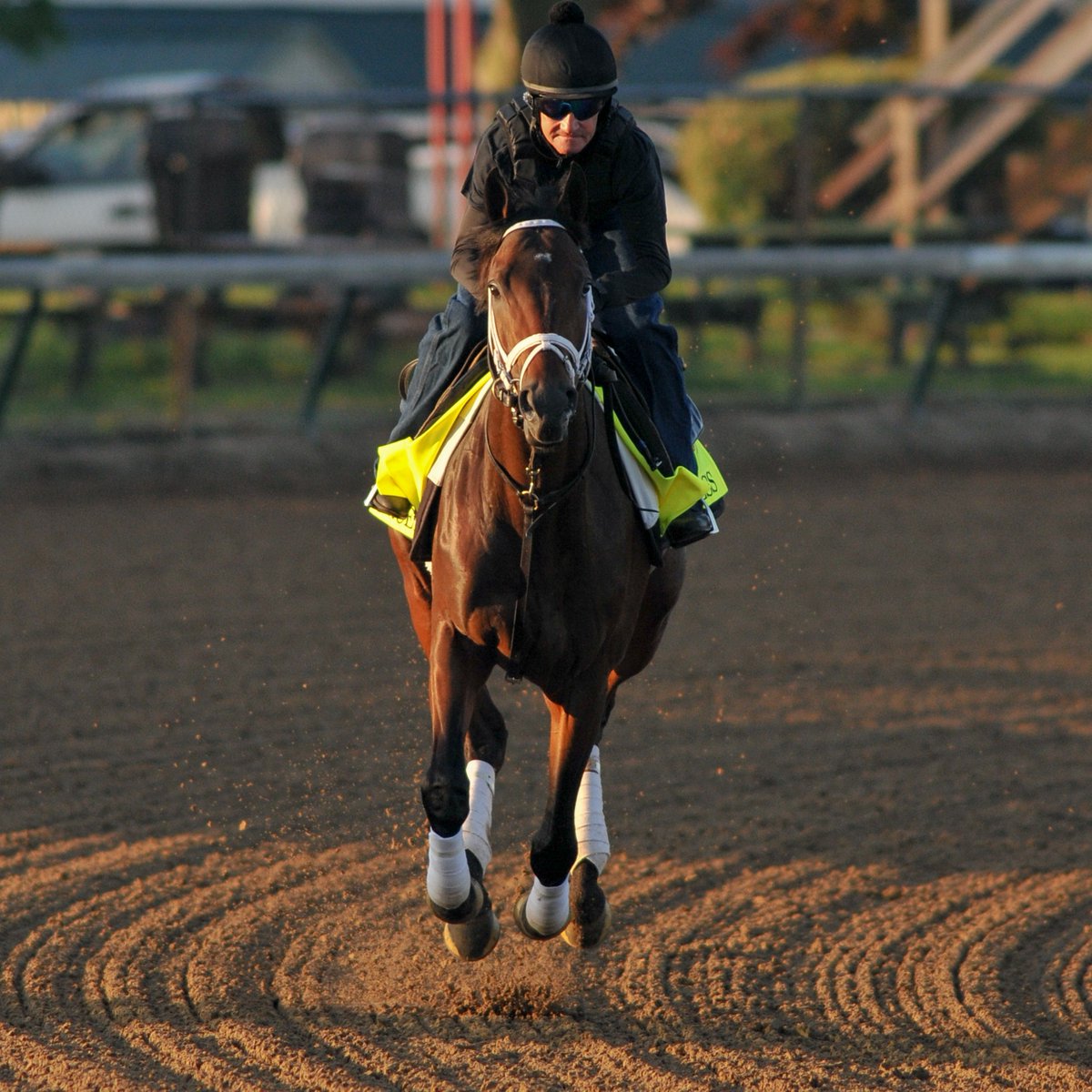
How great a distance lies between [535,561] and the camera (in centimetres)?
443

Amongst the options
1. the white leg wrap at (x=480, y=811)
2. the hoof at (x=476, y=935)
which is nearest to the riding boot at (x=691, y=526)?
the white leg wrap at (x=480, y=811)

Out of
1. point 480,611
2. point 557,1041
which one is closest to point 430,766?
point 480,611

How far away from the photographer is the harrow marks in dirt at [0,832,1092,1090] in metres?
4.26

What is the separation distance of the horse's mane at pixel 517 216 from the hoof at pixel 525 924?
1.76 m

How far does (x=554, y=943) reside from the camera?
5.22m

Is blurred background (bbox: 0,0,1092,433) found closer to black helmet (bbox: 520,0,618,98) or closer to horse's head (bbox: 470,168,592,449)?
black helmet (bbox: 520,0,618,98)

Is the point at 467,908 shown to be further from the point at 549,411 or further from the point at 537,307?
the point at 537,307

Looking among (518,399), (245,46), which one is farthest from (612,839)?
(245,46)

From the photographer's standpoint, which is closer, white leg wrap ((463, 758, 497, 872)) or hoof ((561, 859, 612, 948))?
hoof ((561, 859, 612, 948))

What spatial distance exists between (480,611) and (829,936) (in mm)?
1596

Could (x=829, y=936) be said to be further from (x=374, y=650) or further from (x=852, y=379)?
(x=852, y=379)

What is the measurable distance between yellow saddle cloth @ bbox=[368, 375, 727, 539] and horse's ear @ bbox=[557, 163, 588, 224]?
0.54 meters

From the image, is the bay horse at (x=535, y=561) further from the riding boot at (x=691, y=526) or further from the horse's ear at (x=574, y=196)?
the riding boot at (x=691, y=526)

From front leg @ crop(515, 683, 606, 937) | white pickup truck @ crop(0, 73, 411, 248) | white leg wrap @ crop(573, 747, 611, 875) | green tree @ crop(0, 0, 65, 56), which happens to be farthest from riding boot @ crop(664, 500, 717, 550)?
green tree @ crop(0, 0, 65, 56)
